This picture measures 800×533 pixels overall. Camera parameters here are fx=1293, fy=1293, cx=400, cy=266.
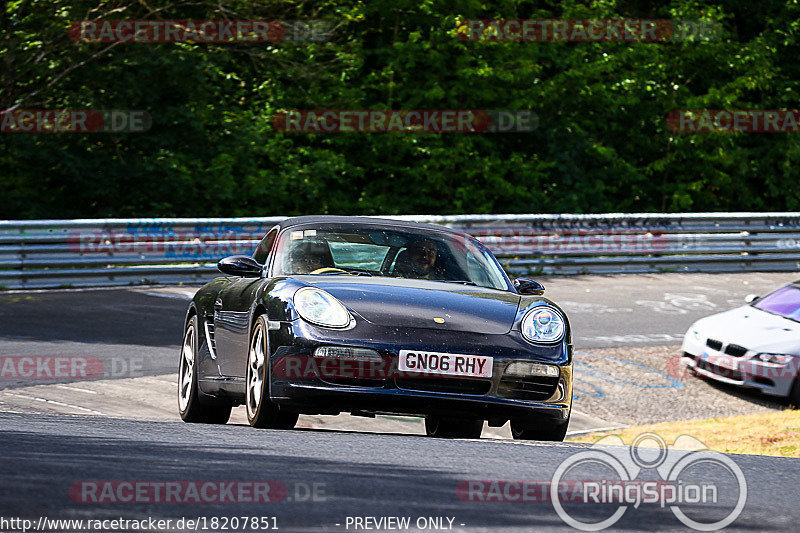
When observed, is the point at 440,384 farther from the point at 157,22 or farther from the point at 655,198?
the point at 655,198

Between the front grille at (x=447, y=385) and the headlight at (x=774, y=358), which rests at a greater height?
the front grille at (x=447, y=385)

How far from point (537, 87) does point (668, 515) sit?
73.4ft

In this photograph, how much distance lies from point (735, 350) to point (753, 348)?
8.1 inches

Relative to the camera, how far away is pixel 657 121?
2859 centimetres

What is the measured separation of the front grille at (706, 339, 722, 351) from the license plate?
23.5 feet

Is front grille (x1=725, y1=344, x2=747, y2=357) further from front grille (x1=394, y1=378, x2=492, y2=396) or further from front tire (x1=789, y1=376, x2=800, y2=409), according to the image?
front grille (x1=394, y1=378, x2=492, y2=396)

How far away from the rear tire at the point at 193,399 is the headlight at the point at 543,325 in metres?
2.30

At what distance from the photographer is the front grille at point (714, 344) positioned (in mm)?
13795
